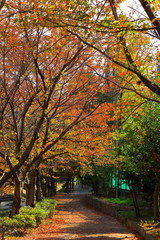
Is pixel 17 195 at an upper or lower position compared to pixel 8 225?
upper

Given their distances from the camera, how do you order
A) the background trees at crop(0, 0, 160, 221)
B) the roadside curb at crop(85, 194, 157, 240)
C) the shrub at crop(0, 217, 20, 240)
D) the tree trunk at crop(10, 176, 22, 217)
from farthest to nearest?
the roadside curb at crop(85, 194, 157, 240) → the tree trunk at crop(10, 176, 22, 217) → the shrub at crop(0, 217, 20, 240) → the background trees at crop(0, 0, 160, 221)

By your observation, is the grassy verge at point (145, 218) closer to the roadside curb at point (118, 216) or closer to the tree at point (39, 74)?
the roadside curb at point (118, 216)

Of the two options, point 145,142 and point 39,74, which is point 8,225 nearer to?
point 39,74

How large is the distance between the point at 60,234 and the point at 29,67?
275 inches

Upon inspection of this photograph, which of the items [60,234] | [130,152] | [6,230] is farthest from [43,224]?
[130,152]

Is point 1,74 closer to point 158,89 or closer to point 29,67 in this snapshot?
point 29,67

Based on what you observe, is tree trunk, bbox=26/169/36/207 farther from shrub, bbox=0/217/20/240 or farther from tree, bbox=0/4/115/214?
tree, bbox=0/4/115/214

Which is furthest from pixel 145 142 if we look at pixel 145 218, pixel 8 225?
pixel 8 225

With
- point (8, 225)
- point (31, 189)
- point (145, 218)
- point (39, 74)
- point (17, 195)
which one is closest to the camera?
point (39, 74)

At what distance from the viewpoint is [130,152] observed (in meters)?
11.9

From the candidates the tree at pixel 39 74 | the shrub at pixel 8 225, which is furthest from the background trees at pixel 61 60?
the shrub at pixel 8 225

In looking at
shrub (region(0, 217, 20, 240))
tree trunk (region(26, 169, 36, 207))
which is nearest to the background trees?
shrub (region(0, 217, 20, 240))

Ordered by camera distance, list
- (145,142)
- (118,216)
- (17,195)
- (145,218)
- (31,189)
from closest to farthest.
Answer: (17,195)
(145,142)
(145,218)
(31,189)
(118,216)

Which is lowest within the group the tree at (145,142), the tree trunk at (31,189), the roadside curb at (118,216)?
the roadside curb at (118,216)
